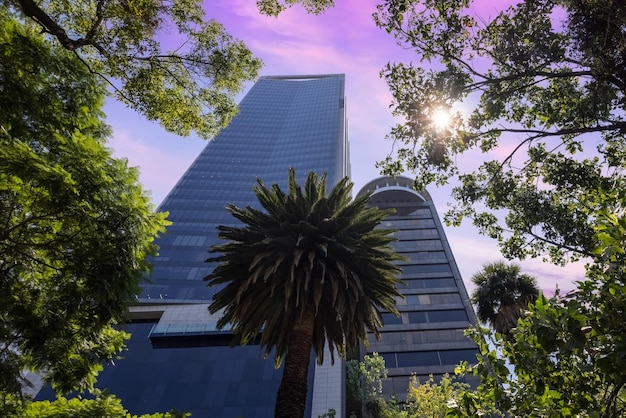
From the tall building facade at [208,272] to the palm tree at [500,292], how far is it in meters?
14.9

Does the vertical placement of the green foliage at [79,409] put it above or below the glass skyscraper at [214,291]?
below

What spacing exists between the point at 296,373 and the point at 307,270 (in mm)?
3193

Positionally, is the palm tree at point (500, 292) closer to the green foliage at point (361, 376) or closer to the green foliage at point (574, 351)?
the green foliage at point (361, 376)

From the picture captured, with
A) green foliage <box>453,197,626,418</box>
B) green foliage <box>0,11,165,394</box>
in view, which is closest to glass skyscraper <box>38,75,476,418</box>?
green foliage <box>0,11,165,394</box>

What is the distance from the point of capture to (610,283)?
436 cm

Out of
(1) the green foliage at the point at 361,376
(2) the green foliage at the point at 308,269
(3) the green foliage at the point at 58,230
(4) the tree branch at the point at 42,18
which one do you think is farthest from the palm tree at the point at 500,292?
(4) the tree branch at the point at 42,18

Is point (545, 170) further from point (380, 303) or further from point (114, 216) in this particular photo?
point (114, 216)

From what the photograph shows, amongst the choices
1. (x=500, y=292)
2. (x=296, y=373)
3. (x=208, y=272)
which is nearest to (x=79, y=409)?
(x=296, y=373)

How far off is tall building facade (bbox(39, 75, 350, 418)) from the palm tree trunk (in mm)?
4643

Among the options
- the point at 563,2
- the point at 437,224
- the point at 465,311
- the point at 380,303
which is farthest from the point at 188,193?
the point at 563,2

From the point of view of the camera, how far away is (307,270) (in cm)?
1169

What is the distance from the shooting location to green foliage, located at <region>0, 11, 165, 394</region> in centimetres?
711

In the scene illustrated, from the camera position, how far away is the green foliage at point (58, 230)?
280 inches

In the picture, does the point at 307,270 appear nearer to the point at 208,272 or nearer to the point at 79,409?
the point at 79,409
